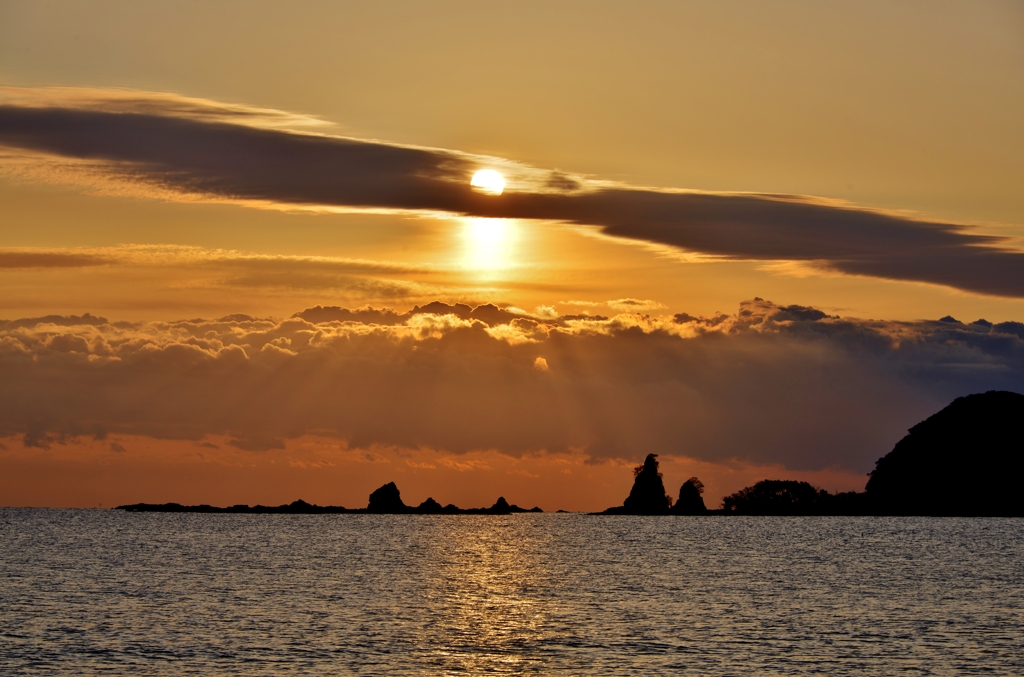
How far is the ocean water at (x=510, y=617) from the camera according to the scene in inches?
2534

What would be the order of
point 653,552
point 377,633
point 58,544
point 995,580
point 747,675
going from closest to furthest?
point 747,675 → point 377,633 → point 995,580 → point 653,552 → point 58,544

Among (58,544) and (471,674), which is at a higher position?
(58,544)

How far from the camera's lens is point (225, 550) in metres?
182

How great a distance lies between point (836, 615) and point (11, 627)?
2358 inches

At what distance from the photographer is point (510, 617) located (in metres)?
86.2

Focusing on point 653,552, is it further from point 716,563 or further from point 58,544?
point 58,544

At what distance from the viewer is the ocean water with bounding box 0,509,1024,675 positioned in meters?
64.4

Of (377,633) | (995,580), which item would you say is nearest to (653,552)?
(995,580)

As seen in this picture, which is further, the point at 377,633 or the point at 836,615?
the point at 836,615

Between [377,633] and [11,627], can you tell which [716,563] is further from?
[11,627]

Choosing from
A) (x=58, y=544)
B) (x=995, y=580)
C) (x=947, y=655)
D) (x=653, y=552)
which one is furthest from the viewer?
(x=58, y=544)

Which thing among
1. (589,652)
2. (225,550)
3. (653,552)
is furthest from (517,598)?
(225,550)

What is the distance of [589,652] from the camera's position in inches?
2677

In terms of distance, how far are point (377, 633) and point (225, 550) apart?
11277 cm
